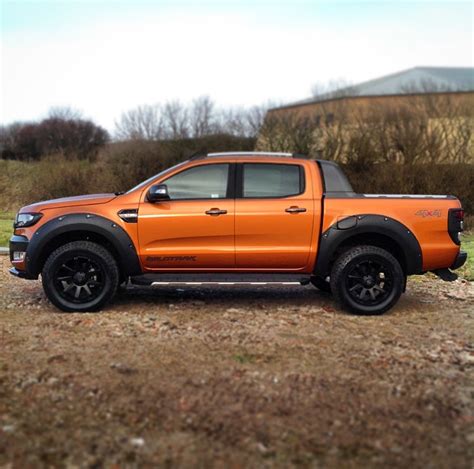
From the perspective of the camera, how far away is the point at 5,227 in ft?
49.3

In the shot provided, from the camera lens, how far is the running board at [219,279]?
20.2 feet

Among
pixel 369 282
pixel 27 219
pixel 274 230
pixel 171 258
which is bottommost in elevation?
pixel 369 282

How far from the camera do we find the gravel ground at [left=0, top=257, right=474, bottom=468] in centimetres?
312

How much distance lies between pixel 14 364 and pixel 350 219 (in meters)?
3.53

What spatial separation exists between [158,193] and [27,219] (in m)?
1.48

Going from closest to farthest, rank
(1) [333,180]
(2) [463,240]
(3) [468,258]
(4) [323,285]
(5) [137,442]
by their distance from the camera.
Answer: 1. (5) [137,442]
2. (1) [333,180]
3. (4) [323,285]
4. (3) [468,258]
5. (2) [463,240]

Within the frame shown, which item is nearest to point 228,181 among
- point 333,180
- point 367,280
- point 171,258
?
point 171,258

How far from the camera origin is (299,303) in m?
6.90

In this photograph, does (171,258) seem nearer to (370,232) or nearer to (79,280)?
(79,280)

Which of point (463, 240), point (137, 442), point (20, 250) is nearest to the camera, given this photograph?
point (137, 442)

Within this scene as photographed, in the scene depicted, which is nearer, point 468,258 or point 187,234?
point 187,234

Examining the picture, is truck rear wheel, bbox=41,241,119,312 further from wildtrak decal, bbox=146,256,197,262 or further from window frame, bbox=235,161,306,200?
window frame, bbox=235,161,306,200

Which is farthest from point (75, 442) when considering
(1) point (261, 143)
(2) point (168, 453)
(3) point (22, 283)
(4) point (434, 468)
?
(1) point (261, 143)

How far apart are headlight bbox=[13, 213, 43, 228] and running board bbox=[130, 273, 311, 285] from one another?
1214mm
